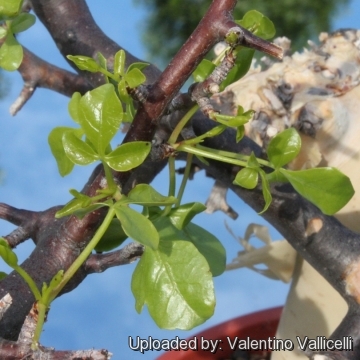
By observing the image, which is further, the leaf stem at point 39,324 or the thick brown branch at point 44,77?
the thick brown branch at point 44,77

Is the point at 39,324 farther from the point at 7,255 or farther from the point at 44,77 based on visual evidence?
the point at 44,77

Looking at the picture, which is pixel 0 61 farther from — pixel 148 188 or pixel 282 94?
pixel 282 94

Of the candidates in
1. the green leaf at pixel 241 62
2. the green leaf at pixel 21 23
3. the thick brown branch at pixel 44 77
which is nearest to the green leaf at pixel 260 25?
the green leaf at pixel 241 62

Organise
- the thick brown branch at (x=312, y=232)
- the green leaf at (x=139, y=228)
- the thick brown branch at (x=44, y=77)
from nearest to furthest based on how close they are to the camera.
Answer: the green leaf at (x=139, y=228) < the thick brown branch at (x=312, y=232) < the thick brown branch at (x=44, y=77)

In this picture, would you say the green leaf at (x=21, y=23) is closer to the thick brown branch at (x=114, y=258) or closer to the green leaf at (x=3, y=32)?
the green leaf at (x=3, y=32)

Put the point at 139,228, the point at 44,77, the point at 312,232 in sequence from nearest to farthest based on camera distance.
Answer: the point at 139,228 < the point at 312,232 < the point at 44,77

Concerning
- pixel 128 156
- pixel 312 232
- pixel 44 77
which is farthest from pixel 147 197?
pixel 44 77
